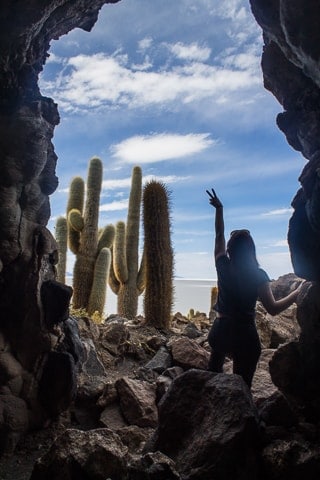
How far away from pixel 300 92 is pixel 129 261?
8.46 metres

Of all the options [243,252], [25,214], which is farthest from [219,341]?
[25,214]

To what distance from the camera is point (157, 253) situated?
9.48 meters

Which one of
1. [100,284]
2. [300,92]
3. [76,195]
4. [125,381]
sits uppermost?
[76,195]

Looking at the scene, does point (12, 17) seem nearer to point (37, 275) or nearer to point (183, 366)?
point (37, 275)

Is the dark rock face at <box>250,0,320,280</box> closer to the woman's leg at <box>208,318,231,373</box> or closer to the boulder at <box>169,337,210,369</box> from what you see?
the woman's leg at <box>208,318,231,373</box>

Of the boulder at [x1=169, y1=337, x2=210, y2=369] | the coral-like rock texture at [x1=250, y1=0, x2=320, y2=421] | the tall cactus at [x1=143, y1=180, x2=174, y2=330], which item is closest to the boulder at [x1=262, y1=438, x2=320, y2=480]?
the coral-like rock texture at [x1=250, y1=0, x2=320, y2=421]

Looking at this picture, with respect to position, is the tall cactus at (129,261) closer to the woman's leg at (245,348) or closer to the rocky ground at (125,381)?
the rocky ground at (125,381)

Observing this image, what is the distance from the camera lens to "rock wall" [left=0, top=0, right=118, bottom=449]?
4.22 metres

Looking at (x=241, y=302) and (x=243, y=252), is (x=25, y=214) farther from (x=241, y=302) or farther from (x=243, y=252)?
(x=241, y=302)

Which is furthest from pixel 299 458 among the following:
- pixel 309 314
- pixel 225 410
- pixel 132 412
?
pixel 132 412

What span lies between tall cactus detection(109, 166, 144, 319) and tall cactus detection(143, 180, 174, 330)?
7.42 feet

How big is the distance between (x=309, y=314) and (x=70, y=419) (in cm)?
296

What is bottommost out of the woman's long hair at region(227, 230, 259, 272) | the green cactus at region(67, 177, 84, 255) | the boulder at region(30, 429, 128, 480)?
the boulder at region(30, 429, 128, 480)

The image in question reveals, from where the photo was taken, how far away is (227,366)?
6.13m
